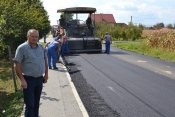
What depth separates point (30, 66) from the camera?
5.19m

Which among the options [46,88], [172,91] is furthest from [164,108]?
[46,88]

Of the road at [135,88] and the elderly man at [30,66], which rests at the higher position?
the elderly man at [30,66]

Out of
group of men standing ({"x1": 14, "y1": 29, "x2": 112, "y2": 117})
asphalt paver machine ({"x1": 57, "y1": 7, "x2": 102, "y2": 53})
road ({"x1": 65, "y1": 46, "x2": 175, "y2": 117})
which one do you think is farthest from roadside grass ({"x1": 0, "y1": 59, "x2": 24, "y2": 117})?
asphalt paver machine ({"x1": 57, "y1": 7, "x2": 102, "y2": 53})

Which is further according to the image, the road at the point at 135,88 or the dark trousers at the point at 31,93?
the road at the point at 135,88

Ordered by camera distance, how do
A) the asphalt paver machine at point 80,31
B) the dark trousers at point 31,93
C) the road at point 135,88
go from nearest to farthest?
the dark trousers at point 31,93 < the road at point 135,88 < the asphalt paver machine at point 80,31

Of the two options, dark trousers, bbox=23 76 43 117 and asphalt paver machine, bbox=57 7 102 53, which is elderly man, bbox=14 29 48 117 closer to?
dark trousers, bbox=23 76 43 117

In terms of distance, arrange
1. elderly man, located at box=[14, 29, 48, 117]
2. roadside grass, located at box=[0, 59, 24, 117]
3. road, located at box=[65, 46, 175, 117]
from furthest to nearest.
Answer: road, located at box=[65, 46, 175, 117] → roadside grass, located at box=[0, 59, 24, 117] → elderly man, located at box=[14, 29, 48, 117]

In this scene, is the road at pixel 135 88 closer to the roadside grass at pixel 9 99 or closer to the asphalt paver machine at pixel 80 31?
the roadside grass at pixel 9 99

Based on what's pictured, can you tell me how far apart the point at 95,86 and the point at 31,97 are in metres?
4.13

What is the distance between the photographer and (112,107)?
6.88 meters

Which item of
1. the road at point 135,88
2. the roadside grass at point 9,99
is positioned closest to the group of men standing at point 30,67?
the roadside grass at point 9,99

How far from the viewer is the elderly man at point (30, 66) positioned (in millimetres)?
5117

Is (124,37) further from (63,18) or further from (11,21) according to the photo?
(11,21)

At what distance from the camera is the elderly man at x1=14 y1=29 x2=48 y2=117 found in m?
5.12
